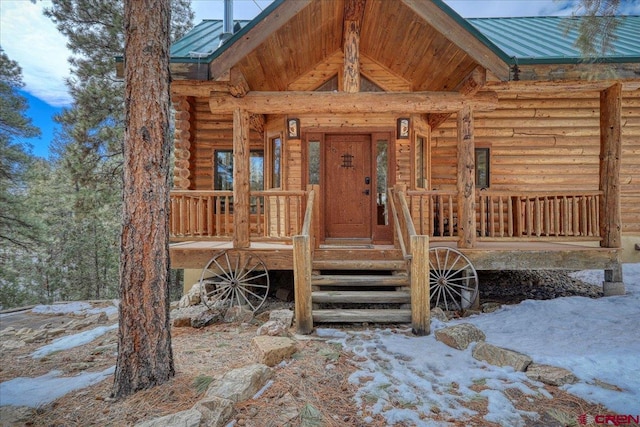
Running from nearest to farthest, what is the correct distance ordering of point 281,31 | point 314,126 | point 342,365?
point 342,365
point 281,31
point 314,126

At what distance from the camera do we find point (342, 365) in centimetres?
336

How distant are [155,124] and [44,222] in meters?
14.1

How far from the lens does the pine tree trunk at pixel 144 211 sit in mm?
2918

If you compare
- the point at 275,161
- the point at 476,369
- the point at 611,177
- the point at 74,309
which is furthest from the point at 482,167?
the point at 74,309

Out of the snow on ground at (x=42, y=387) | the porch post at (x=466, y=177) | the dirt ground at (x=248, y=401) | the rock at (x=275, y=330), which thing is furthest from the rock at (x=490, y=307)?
the snow on ground at (x=42, y=387)

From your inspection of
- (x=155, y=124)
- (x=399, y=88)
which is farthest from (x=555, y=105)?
(x=155, y=124)

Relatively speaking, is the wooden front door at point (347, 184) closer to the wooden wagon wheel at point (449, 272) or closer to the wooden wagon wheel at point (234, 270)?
the wooden wagon wheel at point (449, 272)

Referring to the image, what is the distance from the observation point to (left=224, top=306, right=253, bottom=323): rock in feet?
16.4

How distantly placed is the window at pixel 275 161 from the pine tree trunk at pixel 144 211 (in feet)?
15.0

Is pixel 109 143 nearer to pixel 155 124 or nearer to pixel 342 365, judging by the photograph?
pixel 155 124

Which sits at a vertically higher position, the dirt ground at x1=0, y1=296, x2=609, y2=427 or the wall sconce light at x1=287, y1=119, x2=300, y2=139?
the wall sconce light at x1=287, y1=119, x2=300, y2=139

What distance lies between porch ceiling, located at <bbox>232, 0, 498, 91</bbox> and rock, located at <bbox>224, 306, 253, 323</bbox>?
3.96 m

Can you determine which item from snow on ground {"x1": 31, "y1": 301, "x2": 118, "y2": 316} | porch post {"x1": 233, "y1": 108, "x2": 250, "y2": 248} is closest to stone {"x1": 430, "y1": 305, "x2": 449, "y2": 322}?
porch post {"x1": 233, "y1": 108, "x2": 250, "y2": 248}

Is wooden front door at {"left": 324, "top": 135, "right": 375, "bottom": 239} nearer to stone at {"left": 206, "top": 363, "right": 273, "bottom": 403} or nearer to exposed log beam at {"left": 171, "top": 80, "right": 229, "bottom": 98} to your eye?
exposed log beam at {"left": 171, "top": 80, "right": 229, "bottom": 98}
